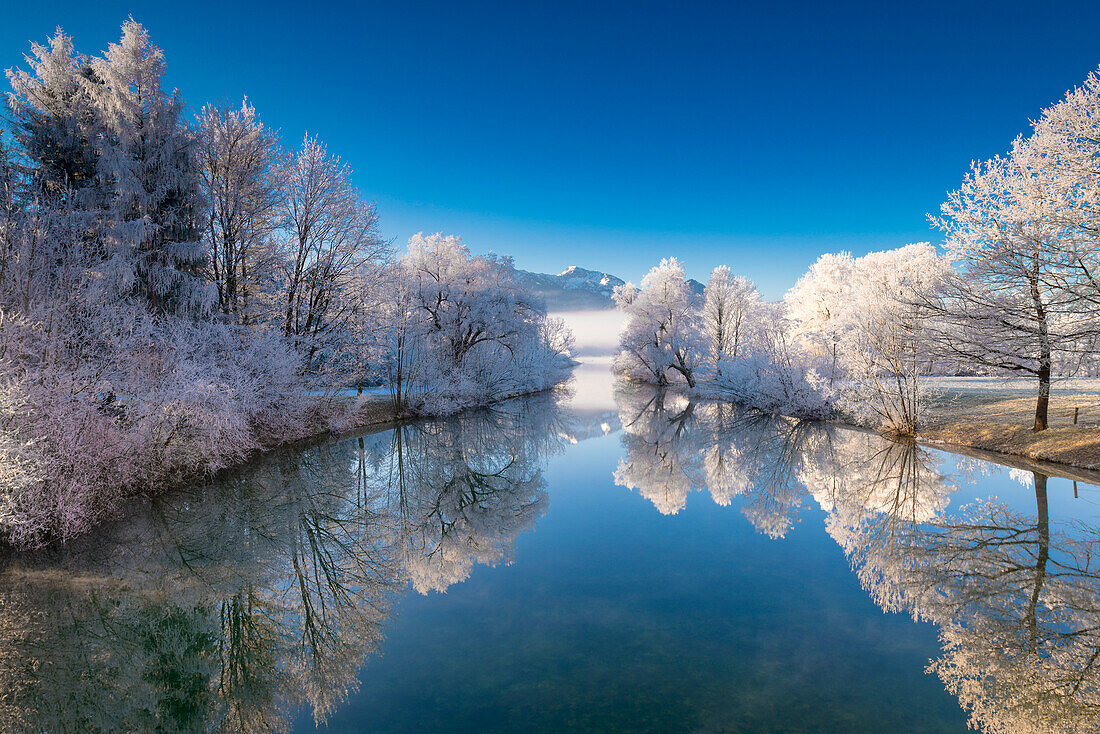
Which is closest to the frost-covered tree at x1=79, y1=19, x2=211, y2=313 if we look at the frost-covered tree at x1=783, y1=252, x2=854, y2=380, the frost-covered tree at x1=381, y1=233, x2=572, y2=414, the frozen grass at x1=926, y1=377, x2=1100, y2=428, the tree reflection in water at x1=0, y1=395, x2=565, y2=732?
the tree reflection in water at x1=0, y1=395, x2=565, y2=732

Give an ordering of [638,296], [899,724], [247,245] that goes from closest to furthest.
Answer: [899,724] → [247,245] → [638,296]

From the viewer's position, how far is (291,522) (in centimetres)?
883

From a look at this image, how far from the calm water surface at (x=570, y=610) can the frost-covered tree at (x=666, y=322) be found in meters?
25.0

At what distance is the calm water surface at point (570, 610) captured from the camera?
159 inches

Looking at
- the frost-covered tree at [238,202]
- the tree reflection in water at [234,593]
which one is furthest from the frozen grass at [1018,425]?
the frost-covered tree at [238,202]

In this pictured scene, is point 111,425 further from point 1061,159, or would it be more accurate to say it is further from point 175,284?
point 1061,159

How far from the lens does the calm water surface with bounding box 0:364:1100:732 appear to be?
4051 millimetres

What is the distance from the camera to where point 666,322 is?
1439 inches

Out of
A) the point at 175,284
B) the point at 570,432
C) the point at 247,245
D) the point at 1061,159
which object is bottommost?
the point at 570,432

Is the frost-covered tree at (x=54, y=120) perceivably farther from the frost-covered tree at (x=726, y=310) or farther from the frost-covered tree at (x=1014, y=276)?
the frost-covered tree at (x=726, y=310)

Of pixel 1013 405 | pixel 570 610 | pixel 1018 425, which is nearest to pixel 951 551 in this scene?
pixel 570 610

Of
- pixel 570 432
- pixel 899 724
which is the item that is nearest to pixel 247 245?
pixel 570 432

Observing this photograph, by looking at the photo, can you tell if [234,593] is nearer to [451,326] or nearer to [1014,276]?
[1014,276]

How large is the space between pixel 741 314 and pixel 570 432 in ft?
76.7
